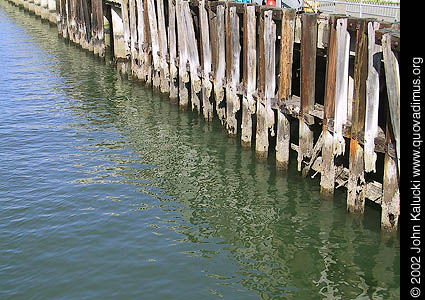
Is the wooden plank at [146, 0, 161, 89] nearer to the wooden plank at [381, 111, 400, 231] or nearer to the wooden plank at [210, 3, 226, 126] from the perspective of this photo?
the wooden plank at [210, 3, 226, 126]

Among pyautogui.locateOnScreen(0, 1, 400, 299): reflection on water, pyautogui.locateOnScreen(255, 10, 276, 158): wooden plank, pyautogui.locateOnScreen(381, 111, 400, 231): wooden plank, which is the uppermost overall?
pyautogui.locateOnScreen(255, 10, 276, 158): wooden plank

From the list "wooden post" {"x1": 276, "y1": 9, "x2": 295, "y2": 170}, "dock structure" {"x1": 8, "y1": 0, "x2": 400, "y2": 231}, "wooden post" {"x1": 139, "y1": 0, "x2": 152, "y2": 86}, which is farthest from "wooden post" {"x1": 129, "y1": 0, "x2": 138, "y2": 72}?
"wooden post" {"x1": 276, "y1": 9, "x2": 295, "y2": 170}

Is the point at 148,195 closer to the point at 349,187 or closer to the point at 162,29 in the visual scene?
the point at 349,187

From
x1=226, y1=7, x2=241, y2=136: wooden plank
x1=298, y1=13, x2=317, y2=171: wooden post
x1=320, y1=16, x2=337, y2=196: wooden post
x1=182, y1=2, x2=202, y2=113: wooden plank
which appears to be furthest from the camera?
x1=182, y1=2, x2=202, y2=113: wooden plank

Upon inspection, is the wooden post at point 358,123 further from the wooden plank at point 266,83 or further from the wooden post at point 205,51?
the wooden post at point 205,51

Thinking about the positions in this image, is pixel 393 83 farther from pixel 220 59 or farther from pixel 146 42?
pixel 146 42

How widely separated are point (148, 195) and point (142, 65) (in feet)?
37.5

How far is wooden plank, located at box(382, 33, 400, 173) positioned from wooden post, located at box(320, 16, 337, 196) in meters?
1.87

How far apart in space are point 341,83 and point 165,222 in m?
4.93

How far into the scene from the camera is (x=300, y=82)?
1416 cm

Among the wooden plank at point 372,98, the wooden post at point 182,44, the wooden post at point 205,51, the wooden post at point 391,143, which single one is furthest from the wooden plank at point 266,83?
the wooden post at point 182,44

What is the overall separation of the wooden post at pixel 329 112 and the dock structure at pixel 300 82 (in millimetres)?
22

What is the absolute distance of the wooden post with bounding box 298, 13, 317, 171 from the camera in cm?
1331
